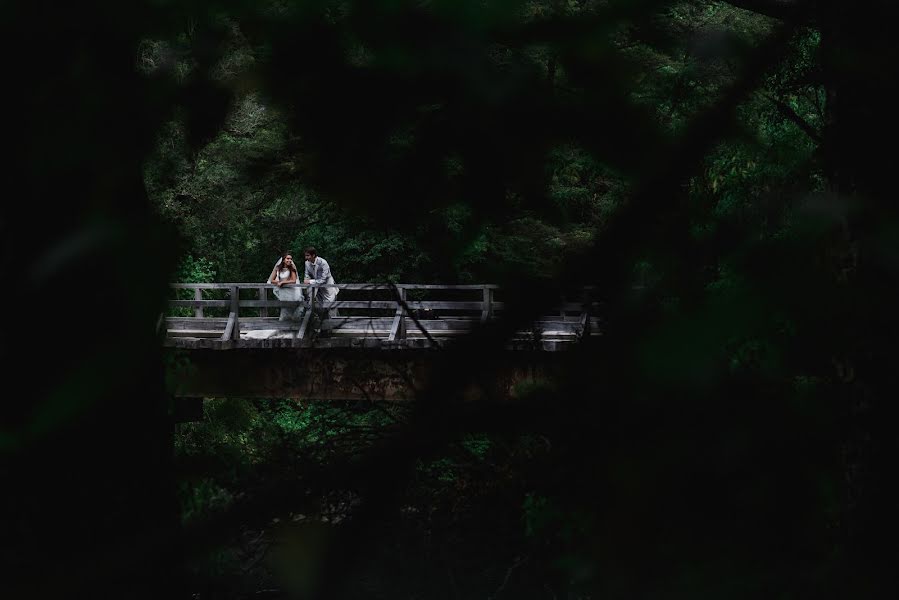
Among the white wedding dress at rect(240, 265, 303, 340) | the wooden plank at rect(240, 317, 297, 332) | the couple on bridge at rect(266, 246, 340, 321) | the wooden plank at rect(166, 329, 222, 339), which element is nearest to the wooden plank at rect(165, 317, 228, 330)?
the wooden plank at rect(166, 329, 222, 339)

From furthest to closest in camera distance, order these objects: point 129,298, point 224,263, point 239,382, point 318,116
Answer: point 224,263 < point 239,382 < point 318,116 < point 129,298

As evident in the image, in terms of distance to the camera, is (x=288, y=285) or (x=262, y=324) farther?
(x=262, y=324)

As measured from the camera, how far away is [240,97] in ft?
3.95

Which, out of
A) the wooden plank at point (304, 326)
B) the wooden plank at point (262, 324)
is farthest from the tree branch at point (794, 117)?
the wooden plank at point (262, 324)

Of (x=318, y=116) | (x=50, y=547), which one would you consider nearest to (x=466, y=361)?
(x=318, y=116)

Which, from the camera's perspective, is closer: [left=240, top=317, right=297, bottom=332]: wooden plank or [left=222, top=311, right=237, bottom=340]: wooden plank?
[left=222, top=311, right=237, bottom=340]: wooden plank

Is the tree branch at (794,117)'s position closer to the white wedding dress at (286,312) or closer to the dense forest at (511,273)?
the dense forest at (511,273)

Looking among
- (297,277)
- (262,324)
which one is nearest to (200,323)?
(262,324)

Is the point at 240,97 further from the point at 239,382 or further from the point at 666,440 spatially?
the point at 666,440

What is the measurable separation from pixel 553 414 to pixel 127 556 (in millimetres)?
384

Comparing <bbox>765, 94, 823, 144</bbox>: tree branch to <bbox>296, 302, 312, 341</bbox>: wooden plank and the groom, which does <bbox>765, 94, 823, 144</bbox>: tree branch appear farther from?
the groom

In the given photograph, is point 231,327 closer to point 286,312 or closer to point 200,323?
point 286,312

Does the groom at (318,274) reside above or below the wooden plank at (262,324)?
above

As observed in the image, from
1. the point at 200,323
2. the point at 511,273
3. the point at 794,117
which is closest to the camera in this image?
the point at 511,273
